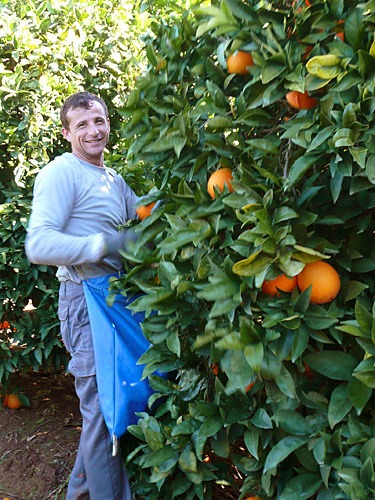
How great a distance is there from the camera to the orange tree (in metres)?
1.46

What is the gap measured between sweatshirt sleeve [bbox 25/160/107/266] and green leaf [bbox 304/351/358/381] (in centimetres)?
109

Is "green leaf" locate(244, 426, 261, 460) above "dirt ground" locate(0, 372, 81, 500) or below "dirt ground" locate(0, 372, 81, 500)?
above

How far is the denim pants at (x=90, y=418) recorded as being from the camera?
8.44ft

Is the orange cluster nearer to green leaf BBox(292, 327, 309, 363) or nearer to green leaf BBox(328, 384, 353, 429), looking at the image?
green leaf BBox(292, 327, 309, 363)

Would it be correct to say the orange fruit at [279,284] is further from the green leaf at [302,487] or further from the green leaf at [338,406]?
the green leaf at [302,487]

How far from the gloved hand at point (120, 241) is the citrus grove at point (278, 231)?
18.4 inches

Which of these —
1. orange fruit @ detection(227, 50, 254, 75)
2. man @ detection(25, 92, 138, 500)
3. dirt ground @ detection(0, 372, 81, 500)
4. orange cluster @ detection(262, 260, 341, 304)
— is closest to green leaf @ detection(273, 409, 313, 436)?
orange cluster @ detection(262, 260, 341, 304)

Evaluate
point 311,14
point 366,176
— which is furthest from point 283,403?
point 311,14

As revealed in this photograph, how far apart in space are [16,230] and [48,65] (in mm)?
1018

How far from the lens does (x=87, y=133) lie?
9.05ft

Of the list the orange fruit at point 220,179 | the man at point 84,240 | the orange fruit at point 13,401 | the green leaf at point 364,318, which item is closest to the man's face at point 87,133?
the man at point 84,240

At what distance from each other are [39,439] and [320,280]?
263 cm

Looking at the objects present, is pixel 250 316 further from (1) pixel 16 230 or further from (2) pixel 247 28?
(1) pixel 16 230

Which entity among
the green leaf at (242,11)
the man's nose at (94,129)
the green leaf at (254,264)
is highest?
the green leaf at (242,11)
